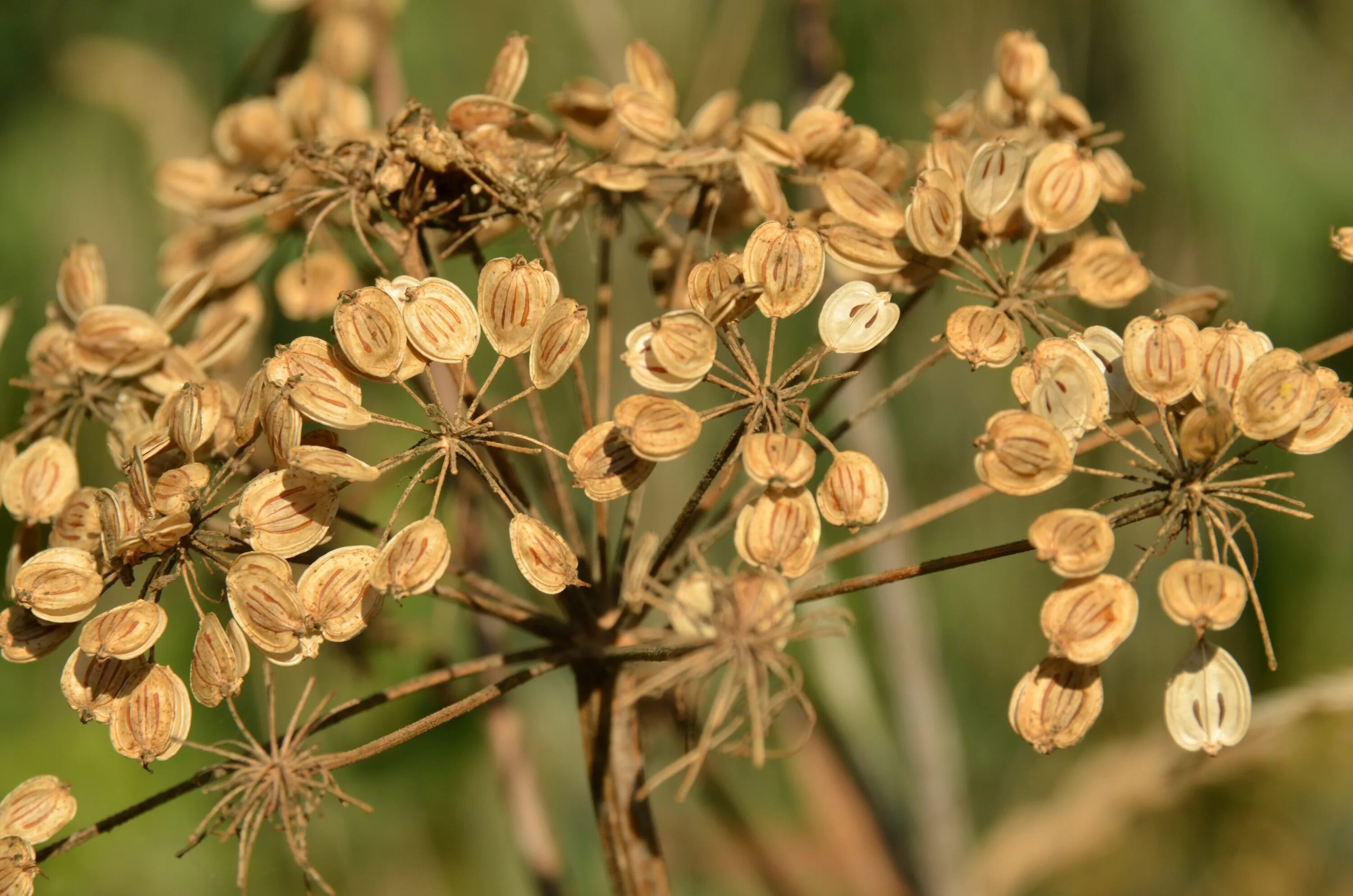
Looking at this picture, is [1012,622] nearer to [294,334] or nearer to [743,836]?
[743,836]

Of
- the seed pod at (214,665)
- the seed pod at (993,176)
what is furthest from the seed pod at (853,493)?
the seed pod at (214,665)

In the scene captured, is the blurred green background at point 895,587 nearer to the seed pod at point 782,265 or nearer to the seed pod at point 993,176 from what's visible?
the seed pod at point 993,176

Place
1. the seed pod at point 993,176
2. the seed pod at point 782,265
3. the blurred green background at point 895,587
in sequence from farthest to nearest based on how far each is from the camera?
the blurred green background at point 895,587 → the seed pod at point 993,176 → the seed pod at point 782,265

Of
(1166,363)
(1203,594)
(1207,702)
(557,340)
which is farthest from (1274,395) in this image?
(557,340)

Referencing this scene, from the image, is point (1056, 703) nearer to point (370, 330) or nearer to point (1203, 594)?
point (1203, 594)

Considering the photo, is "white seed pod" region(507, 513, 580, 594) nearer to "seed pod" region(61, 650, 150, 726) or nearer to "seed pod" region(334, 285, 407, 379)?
"seed pod" region(334, 285, 407, 379)

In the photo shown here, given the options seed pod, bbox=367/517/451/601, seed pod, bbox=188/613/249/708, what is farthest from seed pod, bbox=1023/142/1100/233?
seed pod, bbox=188/613/249/708

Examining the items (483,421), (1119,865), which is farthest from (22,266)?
(1119,865)
